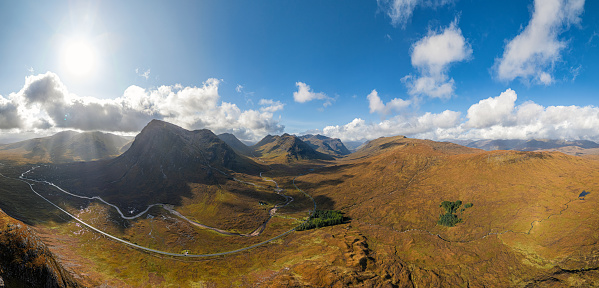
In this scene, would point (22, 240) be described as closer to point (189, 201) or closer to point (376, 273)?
point (376, 273)

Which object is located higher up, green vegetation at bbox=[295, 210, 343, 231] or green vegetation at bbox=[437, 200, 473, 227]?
green vegetation at bbox=[437, 200, 473, 227]

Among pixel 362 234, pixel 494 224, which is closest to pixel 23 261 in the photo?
pixel 362 234

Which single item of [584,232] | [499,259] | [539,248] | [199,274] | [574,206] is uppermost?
[574,206]

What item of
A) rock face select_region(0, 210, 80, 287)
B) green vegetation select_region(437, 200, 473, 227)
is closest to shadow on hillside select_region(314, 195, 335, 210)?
green vegetation select_region(437, 200, 473, 227)

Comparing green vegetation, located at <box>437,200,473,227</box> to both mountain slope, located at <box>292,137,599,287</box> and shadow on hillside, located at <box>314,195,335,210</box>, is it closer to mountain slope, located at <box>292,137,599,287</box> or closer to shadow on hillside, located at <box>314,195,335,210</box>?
mountain slope, located at <box>292,137,599,287</box>

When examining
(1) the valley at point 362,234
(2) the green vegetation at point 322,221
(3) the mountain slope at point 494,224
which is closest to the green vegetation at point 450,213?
(1) the valley at point 362,234

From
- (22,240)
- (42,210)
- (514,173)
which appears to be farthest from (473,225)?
(42,210)
